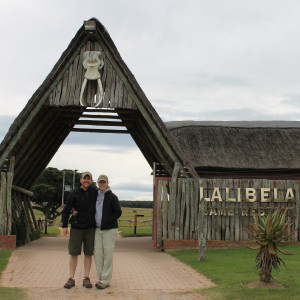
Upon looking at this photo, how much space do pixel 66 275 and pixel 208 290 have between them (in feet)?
10.5

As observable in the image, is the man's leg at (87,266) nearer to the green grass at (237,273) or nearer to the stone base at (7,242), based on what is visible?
the green grass at (237,273)

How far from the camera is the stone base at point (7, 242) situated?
641 inches

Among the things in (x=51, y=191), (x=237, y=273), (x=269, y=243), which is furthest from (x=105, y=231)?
(x=51, y=191)

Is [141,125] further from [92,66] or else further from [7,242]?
[7,242]

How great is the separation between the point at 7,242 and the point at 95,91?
5.40 metres

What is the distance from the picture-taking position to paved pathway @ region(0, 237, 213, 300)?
872 centimetres

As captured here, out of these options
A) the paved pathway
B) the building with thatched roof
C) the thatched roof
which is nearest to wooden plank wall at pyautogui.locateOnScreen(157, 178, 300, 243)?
the building with thatched roof

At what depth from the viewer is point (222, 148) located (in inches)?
839

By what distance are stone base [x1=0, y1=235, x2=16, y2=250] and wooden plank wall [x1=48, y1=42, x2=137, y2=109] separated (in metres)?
4.59

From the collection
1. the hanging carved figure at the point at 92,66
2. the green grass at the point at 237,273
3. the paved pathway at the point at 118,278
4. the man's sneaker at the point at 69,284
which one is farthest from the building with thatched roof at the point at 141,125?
the man's sneaker at the point at 69,284

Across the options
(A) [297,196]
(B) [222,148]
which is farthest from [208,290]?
(B) [222,148]

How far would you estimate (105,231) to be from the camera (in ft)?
30.5

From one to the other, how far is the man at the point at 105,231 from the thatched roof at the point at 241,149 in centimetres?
1069

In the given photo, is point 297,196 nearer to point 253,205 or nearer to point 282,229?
point 253,205
